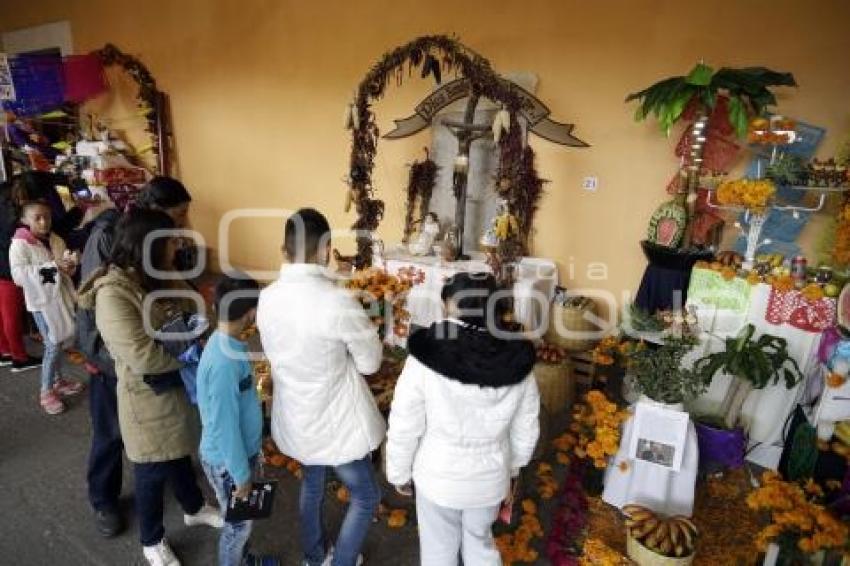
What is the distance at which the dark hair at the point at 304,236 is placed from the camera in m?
1.61

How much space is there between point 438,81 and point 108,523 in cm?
331

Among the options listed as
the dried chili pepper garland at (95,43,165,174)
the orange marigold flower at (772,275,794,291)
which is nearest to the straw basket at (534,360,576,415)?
the orange marigold flower at (772,275,794,291)

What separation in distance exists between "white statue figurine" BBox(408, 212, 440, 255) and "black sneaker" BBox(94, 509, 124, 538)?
2688 millimetres

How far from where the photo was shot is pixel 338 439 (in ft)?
5.64

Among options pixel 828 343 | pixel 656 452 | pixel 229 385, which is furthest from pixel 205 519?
pixel 828 343

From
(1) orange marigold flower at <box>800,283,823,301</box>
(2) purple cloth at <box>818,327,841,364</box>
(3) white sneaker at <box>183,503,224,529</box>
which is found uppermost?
(1) orange marigold flower at <box>800,283,823,301</box>

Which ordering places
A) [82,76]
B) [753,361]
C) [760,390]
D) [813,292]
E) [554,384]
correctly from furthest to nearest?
1. [82,76]
2. [554,384]
3. [760,390]
4. [813,292]
5. [753,361]

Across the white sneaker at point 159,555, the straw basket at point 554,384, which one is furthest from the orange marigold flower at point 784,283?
the white sneaker at point 159,555

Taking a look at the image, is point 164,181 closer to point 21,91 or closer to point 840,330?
point 840,330

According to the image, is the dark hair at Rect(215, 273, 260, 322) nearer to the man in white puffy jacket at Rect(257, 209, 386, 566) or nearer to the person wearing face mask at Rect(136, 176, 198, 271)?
the man in white puffy jacket at Rect(257, 209, 386, 566)

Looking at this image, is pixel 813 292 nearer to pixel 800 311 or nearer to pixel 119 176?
pixel 800 311

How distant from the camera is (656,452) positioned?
2291 mm

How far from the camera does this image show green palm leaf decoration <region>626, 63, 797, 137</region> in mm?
2830

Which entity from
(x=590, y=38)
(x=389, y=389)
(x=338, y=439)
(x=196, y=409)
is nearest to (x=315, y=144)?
(x=590, y=38)
